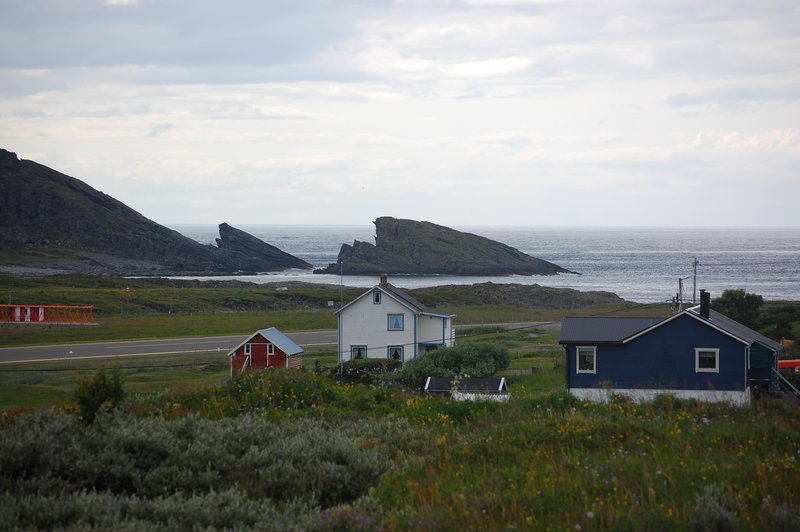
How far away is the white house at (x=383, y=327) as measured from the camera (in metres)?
43.8

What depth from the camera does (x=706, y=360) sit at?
98.5 feet

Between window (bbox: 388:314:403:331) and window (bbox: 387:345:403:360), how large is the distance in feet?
3.41

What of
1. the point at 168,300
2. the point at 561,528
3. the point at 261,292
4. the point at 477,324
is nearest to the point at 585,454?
the point at 561,528

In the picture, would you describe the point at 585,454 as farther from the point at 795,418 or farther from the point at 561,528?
the point at 795,418

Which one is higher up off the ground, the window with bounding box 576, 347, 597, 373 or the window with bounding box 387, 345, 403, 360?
the window with bounding box 576, 347, 597, 373

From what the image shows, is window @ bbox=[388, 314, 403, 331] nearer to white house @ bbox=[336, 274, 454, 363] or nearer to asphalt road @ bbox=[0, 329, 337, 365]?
white house @ bbox=[336, 274, 454, 363]

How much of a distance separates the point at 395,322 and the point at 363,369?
21.8 feet

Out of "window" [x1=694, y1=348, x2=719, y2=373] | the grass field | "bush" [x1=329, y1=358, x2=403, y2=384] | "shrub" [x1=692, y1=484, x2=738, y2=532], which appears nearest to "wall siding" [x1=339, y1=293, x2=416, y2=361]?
"bush" [x1=329, y1=358, x2=403, y2=384]

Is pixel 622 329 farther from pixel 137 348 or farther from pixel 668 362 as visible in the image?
pixel 137 348

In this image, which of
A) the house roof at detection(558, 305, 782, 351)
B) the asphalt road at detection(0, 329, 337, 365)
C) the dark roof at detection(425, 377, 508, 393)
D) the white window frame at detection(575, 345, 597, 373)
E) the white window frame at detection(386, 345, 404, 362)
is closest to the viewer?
the dark roof at detection(425, 377, 508, 393)

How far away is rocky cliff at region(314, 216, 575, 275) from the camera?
18088 cm

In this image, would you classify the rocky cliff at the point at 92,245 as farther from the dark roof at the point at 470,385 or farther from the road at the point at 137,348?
the dark roof at the point at 470,385

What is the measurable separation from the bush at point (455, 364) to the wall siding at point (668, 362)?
5.15 m

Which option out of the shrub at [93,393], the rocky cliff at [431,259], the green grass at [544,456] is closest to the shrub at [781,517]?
the green grass at [544,456]
